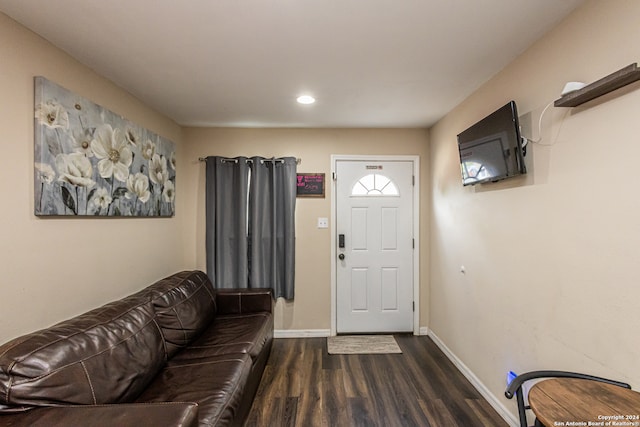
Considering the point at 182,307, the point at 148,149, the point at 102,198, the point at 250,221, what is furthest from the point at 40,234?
the point at 250,221

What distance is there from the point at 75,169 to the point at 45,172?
0.66 ft

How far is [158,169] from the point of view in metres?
2.87

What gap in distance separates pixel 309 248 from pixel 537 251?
2.28 m

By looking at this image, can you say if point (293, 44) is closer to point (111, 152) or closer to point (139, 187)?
point (111, 152)

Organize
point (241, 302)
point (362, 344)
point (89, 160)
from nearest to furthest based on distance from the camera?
1. point (89, 160)
2. point (241, 302)
3. point (362, 344)

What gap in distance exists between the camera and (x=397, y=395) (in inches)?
94.6

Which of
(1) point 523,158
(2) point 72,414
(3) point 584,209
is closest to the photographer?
(2) point 72,414

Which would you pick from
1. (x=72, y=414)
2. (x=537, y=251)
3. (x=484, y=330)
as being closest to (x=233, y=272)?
(x=72, y=414)

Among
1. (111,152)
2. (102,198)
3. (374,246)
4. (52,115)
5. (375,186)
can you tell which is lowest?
(374,246)

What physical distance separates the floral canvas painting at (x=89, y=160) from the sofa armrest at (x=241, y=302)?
41.0 inches

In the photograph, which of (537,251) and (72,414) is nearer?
(72,414)

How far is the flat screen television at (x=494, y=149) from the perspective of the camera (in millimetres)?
1792

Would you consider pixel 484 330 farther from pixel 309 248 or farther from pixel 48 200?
pixel 48 200

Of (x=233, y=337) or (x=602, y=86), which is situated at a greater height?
(x=602, y=86)
